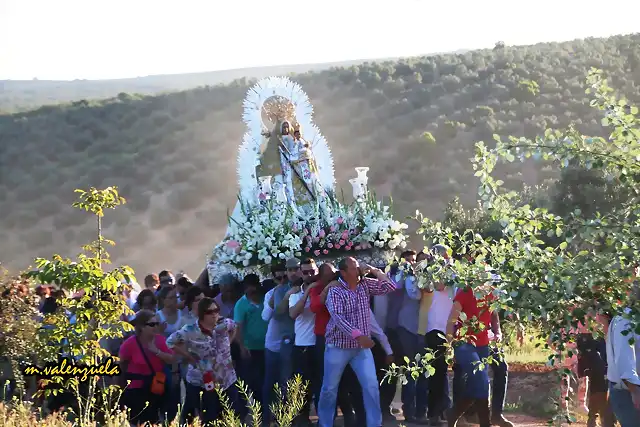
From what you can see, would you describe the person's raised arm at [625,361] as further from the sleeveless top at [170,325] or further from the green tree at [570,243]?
the sleeveless top at [170,325]

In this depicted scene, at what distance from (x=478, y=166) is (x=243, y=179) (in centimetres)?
925

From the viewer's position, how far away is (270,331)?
416 inches

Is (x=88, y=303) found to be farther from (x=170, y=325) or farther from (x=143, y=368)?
(x=170, y=325)

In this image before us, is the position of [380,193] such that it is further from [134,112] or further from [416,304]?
[416,304]

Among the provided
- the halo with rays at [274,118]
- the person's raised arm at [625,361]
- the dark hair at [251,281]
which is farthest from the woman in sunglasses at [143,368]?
the halo with rays at [274,118]

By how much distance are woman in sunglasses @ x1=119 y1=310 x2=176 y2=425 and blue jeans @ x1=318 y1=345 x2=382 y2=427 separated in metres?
1.36

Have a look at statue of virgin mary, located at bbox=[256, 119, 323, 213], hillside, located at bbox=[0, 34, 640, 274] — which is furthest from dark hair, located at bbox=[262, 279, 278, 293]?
hillside, located at bbox=[0, 34, 640, 274]

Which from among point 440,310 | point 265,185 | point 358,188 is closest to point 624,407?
point 440,310

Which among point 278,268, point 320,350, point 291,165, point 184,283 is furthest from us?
point 291,165

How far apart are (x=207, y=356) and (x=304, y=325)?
4.66ft

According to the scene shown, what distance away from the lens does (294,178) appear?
14602 millimetres

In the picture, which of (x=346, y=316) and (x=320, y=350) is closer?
(x=346, y=316)

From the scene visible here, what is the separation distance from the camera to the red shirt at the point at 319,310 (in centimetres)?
962

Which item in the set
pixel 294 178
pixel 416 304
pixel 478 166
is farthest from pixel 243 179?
pixel 478 166
